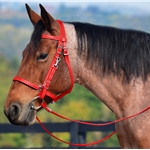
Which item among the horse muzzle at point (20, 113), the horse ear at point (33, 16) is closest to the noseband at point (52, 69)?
the horse muzzle at point (20, 113)

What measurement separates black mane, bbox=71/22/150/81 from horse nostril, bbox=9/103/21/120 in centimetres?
86

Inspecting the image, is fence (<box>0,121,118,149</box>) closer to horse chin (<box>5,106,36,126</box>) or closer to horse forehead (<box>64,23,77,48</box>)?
horse chin (<box>5,106,36,126</box>)

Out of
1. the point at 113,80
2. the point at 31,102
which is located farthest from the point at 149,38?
the point at 31,102

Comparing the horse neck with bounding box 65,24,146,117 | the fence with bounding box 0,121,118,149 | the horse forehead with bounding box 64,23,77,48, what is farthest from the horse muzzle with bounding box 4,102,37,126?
the fence with bounding box 0,121,118,149

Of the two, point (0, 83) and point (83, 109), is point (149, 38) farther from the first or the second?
point (83, 109)

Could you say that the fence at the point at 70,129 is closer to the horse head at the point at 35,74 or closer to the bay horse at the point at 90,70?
the bay horse at the point at 90,70

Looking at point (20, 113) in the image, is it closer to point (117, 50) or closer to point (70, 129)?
point (117, 50)

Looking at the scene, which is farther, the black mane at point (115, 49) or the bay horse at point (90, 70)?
the black mane at point (115, 49)

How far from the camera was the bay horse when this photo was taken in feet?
13.0

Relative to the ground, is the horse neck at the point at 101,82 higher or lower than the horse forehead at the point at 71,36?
lower

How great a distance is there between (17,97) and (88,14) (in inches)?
1560

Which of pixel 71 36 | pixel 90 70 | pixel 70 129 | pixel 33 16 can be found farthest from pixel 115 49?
pixel 70 129

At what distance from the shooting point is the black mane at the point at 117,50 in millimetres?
4055

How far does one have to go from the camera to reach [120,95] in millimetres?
4066
